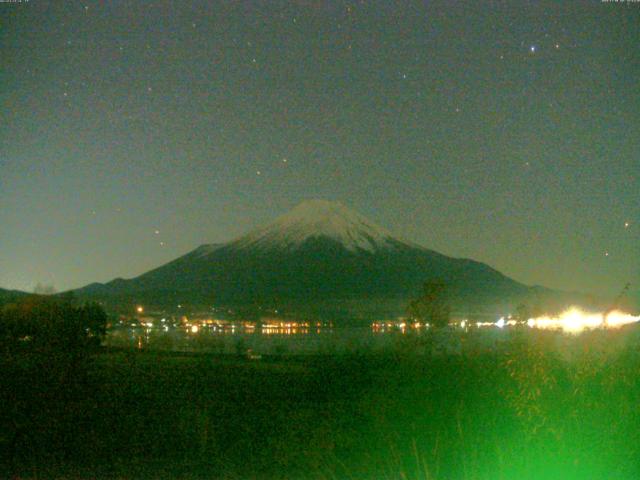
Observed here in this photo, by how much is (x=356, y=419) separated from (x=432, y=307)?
67.3 feet

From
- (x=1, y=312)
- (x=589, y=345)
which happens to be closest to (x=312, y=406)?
(x=589, y=345)

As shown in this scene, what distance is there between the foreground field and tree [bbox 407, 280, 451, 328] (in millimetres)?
11679

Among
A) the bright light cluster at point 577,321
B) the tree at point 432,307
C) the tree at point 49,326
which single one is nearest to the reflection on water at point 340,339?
the bright light cluster at point 577,321

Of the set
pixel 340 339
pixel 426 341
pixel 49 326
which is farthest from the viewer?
pixel 340 339

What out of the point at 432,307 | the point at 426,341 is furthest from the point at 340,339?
the point at 426,341

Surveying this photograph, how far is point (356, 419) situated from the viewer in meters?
15.5

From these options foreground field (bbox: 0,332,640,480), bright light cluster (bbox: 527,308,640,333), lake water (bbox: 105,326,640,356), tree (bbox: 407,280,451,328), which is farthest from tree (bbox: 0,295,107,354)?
tree (bbox: 407,280,451,328)

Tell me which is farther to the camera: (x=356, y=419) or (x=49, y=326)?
(x=49, y=326)

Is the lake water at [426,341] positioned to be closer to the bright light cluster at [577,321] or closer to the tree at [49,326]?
the bright light cluster at [577,321]

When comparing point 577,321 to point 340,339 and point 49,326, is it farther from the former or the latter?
point 340,339

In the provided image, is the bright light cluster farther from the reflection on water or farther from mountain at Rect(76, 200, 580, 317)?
mountain at Rect(76, 200, 580, 317)

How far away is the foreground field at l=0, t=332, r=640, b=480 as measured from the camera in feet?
27.8

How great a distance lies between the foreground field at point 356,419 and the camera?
8.48 meters

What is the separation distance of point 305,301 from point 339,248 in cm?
2748
